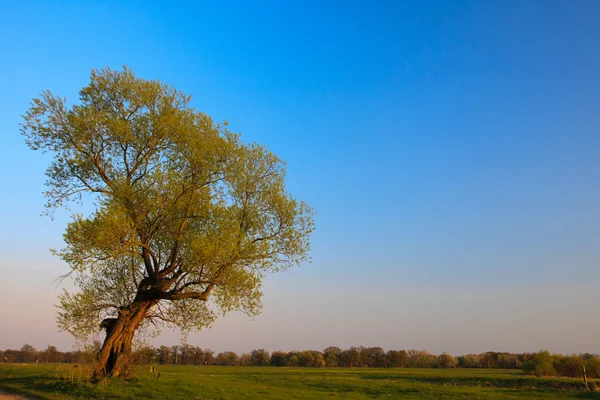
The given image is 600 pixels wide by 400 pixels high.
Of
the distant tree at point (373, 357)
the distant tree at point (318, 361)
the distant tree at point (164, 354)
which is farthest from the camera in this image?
the distant tree at point (373, 357)

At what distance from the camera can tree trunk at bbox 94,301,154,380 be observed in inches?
969

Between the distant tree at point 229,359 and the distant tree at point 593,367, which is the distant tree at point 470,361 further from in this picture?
the distant tree at point 229,359

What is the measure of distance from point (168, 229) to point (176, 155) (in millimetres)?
5169

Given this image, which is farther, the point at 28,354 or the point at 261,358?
the point at 261,358

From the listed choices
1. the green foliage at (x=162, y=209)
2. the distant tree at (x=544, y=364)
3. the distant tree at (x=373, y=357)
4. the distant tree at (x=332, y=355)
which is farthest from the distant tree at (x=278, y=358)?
the green foliage at (x=162, y=209)

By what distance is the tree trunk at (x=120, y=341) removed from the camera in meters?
24.6

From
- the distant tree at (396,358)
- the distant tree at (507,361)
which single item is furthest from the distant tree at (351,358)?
the distant tree at (507,361)

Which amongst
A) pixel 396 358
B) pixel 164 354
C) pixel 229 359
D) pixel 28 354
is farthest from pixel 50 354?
pixel 396 358

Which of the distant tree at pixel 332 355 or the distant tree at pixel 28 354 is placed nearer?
the distant tree at pixel 28 354

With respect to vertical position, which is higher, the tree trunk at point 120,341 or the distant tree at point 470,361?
the tree trunk at point 120,341

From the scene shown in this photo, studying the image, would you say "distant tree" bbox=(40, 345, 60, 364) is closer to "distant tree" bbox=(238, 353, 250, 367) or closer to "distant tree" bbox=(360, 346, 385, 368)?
"distant tree" bbox=(238, 353, 250, 367)

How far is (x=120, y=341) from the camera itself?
83.6 ft

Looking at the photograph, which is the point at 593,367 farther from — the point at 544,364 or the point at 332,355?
the point at 332,355

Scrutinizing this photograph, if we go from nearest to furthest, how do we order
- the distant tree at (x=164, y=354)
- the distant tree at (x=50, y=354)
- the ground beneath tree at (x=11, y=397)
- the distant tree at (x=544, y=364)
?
the ground beneath tree at (x=11, y=397)
the distant tree at (x=544, y=364)
the distant tree at (x=50, y=354)
the distant tree at (x=164, y=354)
